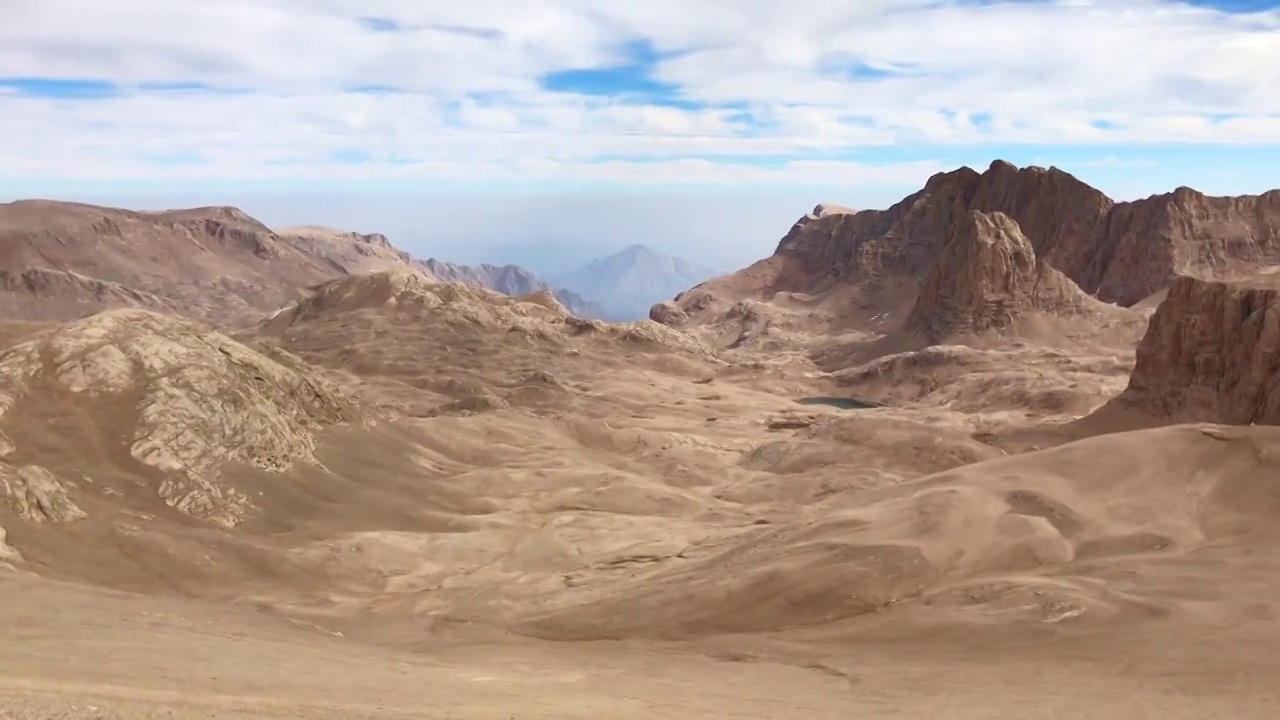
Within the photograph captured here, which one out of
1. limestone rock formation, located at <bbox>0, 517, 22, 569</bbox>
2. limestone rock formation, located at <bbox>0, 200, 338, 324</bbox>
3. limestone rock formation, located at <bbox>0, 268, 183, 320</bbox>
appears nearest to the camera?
limestone rock formation, located at <bbox>0, 517, 22, 569</bbox>

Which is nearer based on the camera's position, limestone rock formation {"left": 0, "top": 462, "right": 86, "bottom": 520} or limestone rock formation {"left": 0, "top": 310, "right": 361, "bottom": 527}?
limestone rock formation {"left": 0, "top": 462, "right": 86, "bottom": 520}

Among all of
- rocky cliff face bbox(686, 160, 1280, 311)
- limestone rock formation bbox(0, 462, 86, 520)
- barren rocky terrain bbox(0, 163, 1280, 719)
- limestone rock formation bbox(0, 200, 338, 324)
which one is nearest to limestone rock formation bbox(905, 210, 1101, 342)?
rocky cliff face bbox(686, 160, 1280, 311)

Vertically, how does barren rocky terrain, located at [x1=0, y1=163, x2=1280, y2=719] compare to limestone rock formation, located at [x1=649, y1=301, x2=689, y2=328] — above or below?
below

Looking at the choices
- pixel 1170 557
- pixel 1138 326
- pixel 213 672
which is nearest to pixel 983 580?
pixel 1170 557

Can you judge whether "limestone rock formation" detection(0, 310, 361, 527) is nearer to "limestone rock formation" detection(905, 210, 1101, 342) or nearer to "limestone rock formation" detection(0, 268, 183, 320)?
"limestone rock formation" detection(905, 210, 1101, 342)

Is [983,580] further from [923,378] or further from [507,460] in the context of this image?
[923,378]

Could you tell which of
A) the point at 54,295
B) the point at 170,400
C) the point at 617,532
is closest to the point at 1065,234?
the point at 617,532
